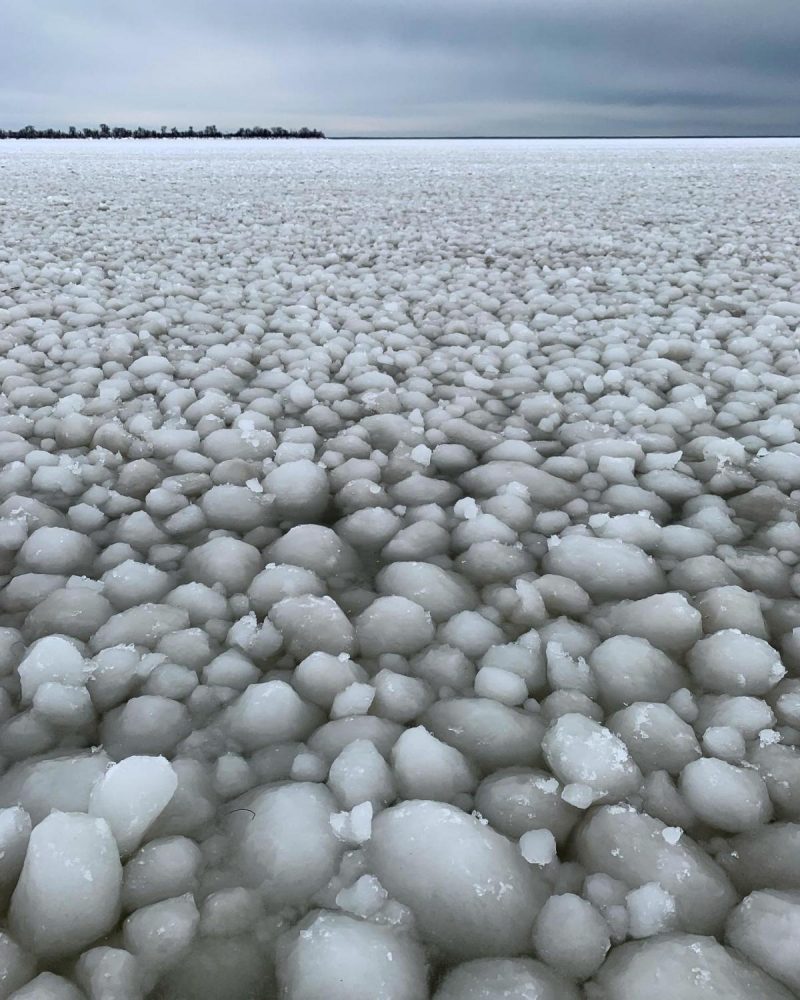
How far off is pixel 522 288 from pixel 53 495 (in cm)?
259

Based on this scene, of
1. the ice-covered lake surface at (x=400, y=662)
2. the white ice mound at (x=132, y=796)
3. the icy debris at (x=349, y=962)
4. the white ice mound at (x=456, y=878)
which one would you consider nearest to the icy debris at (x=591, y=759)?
the ice-covered lake surface at (x=400, y=662)

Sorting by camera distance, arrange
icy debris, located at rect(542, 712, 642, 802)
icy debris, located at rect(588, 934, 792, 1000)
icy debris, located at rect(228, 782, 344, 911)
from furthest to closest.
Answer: icy debris, located at rect(542, 712, 642, 802)
icy debris, located at rect(228, 782, 344, 911)
icy debris, located at rect(588, 934, 792, 1000)

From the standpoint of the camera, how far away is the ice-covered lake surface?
803 mm

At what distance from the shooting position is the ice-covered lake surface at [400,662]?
→ 2.63ft

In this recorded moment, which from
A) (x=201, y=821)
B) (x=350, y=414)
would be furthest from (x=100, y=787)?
(x=350, y=414)

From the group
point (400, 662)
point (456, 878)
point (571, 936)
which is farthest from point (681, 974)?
point (400, 662)

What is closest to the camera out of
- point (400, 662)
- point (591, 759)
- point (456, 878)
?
point (456, 878)

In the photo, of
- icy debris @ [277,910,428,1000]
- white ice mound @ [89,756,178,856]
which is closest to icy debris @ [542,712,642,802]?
icy debris @ [277,910,428,1000]

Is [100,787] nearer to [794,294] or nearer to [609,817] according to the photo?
[609,817]

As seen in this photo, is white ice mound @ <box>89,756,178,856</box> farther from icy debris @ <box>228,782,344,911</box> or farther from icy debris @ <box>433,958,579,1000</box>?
icy debris @ <box>433,958,579,1000</box>

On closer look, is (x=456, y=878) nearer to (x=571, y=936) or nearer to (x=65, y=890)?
(x=571, y=936)

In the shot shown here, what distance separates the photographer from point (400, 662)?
122 cm

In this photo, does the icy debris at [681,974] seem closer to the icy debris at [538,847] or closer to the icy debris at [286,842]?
the icy debris at [538,847]

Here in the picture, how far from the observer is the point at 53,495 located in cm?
174
